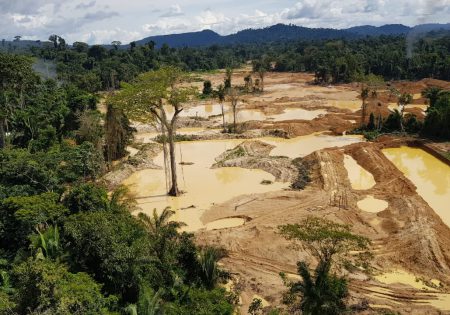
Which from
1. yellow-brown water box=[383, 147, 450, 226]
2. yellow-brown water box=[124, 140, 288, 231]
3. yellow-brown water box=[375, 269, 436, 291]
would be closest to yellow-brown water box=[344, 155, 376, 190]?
yellow-brown water box=[383, 147, 450, 226]

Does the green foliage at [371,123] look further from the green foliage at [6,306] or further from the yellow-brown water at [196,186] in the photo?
the green foliage at [6,306]

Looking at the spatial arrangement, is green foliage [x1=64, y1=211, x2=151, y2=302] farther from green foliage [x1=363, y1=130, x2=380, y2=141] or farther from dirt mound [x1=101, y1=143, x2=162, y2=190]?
green foliage [x1=363, y1=130, x2=380, y2=141]

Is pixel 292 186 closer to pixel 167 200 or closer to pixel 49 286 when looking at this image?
pixel 167 200

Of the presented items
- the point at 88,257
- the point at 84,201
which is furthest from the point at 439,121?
the point at 88,257

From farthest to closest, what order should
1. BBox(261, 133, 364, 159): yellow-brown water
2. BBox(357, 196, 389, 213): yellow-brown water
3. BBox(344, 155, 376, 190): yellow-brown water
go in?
BBox(261, 133, 364, 159): yellow-brown water, BBox(344, 155, 376, 190): yellow-brown water, BBox(357, 196, 389, 213): yellow-brown water

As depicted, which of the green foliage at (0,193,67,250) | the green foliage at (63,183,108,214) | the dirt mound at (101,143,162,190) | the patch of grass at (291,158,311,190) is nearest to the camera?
the green foliage at (0,193,67,250)

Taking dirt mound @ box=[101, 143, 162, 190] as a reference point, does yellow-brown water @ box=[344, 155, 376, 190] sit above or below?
below

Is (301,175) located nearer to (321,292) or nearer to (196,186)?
(196,186)

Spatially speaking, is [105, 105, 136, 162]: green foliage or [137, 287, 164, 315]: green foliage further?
[105, 105, 136, 162]: green foliage
